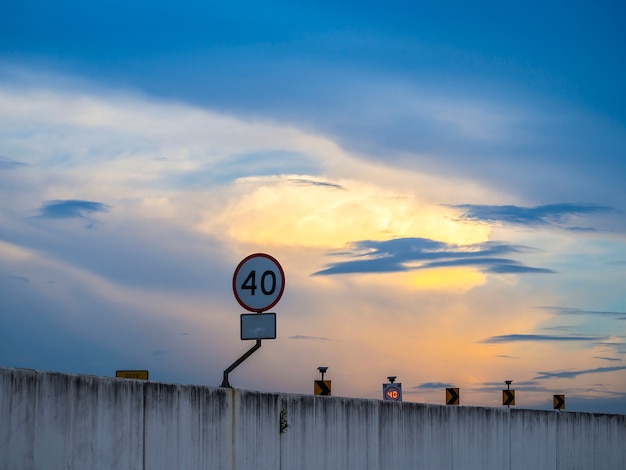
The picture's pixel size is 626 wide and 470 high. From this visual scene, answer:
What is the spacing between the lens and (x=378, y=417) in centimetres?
1423

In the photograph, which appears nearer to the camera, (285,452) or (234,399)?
(234,399)

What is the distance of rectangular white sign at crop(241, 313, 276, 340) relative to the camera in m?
11.1

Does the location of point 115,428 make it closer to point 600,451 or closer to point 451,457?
point 451,457

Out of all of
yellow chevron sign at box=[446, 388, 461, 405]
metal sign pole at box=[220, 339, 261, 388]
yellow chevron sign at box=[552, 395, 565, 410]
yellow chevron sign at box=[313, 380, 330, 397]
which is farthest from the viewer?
yellow chevron sign at box=[552, 395, 565, 410]

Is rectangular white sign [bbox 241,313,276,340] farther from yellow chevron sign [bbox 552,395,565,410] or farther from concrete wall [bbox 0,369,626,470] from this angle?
yellow chevron sign [bbox 552,395,565,410]

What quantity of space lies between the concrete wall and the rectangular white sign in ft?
2.10

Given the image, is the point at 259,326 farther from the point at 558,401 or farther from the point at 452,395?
the point at 558,401

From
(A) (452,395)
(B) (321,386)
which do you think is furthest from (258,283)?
(A) (452,395)

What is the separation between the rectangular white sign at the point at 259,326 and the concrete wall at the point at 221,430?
64cm

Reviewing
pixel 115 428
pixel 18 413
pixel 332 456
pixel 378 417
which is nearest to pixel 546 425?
pixel 378 417

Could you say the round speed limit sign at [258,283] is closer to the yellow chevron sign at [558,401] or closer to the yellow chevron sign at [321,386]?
the yellow chevron sign at [321,386]

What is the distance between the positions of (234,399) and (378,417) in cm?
388

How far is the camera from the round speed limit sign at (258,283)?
11.3 metres

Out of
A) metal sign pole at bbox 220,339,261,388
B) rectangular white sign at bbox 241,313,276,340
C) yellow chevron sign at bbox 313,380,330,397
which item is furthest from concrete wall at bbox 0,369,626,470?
yellow chevron sign at bbox 313,380,330,397
